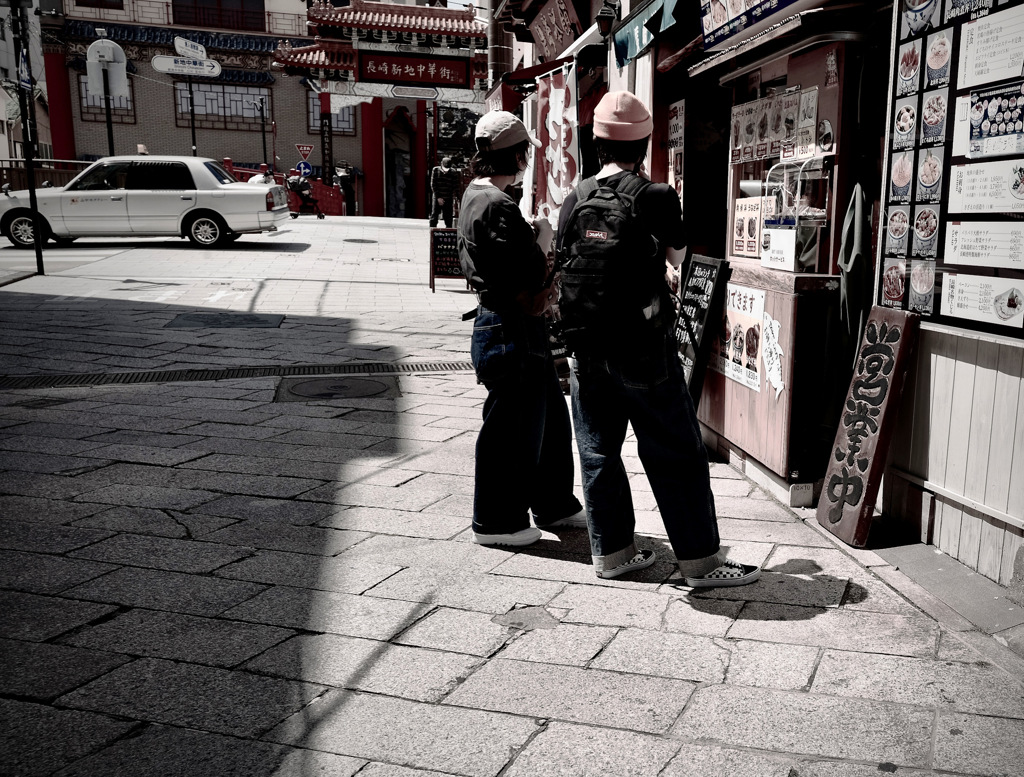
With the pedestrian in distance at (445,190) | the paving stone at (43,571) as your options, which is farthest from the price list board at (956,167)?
the pedestrian in distance at (445,190)

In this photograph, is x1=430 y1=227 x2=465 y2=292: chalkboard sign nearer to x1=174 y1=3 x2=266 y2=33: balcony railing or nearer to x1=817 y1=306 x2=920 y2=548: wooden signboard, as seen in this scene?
x1=817 y1=306 x2=920 y2=548: wooden signboard

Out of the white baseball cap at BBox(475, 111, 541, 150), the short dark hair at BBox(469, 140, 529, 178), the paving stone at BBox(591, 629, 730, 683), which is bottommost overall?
the paving stone at BBox(591, 629, 730, 683)

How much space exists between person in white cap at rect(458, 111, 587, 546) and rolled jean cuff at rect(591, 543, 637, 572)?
0.43 metres

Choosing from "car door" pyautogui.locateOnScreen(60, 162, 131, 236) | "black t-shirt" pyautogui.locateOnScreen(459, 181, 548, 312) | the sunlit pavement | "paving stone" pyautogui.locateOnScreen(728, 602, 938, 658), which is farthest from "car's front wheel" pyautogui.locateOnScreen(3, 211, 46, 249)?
"paving stone" pyautogui.locateOnScreen(728, 602, 938, 658)

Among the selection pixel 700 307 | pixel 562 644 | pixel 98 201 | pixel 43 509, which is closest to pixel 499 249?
pixel 562 644

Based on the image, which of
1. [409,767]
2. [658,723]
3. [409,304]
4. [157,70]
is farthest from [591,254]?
[157,70]

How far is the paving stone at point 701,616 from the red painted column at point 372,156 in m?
31.3

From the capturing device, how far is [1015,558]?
3.04 m

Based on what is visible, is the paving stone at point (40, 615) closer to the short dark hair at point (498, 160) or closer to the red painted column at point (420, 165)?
the short dark hair at point (498, 160)

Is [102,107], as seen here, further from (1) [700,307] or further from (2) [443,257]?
(1) [700,307]

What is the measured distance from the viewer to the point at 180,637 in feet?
9.39

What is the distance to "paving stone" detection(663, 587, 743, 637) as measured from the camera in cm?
296

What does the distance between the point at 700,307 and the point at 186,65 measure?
3215cm

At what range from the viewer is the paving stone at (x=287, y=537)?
143 inches
